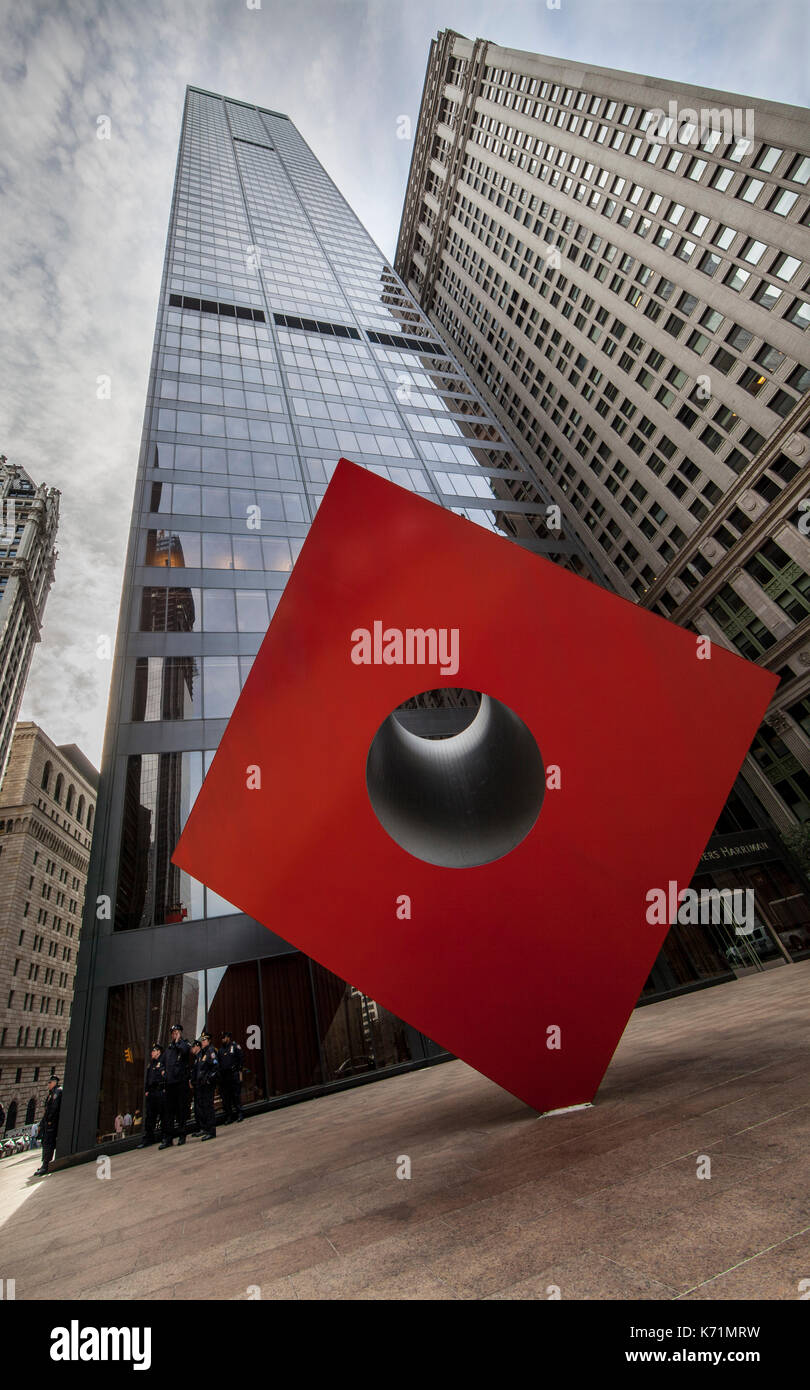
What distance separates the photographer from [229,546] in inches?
776

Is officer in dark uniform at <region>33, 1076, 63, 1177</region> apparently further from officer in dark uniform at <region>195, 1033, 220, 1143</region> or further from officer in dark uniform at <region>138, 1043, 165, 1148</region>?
officer in dark uniform at <region>195, 1033, 220, 1143</region>

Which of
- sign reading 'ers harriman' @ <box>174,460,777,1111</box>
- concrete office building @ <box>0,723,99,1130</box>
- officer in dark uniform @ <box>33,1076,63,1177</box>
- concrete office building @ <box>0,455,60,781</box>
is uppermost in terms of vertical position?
concrete office building @ <box>0,455,60,781</box>

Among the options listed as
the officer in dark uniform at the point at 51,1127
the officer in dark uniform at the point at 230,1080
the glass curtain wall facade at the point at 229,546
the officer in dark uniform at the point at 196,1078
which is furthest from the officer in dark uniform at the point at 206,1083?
the officer in dark uniform at the point at 51,1127

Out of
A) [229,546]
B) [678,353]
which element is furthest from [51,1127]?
[678,353]

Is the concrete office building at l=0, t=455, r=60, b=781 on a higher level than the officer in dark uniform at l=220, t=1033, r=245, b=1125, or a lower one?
higher

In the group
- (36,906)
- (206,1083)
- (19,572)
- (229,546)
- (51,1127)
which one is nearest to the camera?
(206,1083)

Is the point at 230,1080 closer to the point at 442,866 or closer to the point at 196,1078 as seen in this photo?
the point at 196,1078

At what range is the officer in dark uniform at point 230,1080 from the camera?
1101cm

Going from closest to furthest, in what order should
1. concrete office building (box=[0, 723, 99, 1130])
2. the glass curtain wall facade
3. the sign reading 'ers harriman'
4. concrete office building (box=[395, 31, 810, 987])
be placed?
the sign reading 'ers harriman'
the glass curtain wall facade
concrete office building (box=[395, 31, 810, 987])
concrete office building (box=[0, 723, 99, 1130])

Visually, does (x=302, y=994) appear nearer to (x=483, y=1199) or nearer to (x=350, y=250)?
(x=483, y=1199)

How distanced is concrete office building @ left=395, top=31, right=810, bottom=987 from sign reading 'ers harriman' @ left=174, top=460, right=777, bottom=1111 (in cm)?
1686

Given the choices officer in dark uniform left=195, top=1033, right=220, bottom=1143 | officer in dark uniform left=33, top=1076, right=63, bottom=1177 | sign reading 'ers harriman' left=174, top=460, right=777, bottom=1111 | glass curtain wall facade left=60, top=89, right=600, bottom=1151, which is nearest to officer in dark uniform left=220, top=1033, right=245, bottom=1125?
glass curtain wall facade left=60, top=89, right=600, bottom=1151

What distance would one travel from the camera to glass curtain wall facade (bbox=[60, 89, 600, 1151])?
41.3ft

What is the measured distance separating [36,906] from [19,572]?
137 feet
